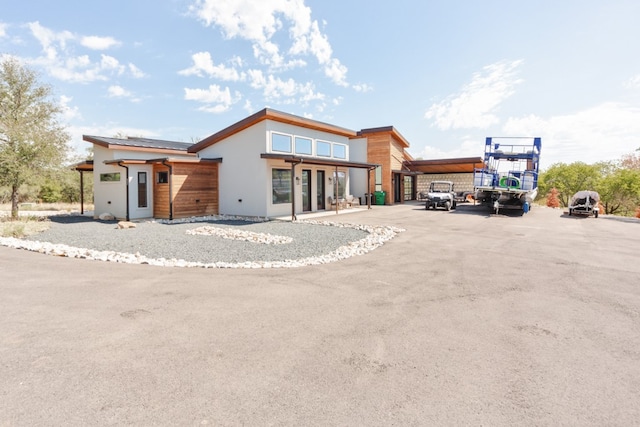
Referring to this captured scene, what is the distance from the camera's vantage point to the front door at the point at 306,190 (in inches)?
651

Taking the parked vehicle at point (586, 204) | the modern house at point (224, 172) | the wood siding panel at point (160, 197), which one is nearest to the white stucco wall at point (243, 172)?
the modern house at point (224, 172)

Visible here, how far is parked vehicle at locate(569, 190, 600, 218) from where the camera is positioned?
16.6m

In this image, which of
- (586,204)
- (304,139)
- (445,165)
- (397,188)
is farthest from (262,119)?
(445,165)

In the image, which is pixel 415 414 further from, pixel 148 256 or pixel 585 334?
pixel 148 256

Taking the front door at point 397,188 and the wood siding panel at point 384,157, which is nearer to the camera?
the wood siding panel at point 384,157

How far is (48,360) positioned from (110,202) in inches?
593

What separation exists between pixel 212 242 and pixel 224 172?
764 centimetres

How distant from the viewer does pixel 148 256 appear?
7.30m

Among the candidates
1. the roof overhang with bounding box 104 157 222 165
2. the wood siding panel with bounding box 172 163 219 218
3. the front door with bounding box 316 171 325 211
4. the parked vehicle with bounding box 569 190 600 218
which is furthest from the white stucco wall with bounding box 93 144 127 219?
the parked vehicle with bounding box 569 190 600 218

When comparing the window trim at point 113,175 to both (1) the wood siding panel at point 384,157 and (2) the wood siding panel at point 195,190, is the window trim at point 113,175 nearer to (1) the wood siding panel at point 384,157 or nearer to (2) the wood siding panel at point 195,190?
(2) the wood siding panel at point 195,190

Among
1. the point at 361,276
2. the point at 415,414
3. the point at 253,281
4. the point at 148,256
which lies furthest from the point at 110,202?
the point at 415,414

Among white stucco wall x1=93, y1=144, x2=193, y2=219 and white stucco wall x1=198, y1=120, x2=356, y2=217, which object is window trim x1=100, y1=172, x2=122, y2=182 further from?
white stucco wall x1=198, y1=120, x2=356, y2=217

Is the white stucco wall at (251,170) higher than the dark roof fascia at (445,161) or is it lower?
lower

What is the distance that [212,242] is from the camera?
8.95 meters
